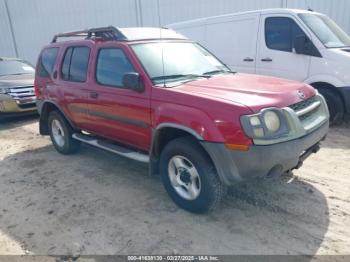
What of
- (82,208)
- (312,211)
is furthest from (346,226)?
(82,208)

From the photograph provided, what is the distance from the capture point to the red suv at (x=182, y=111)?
295 centimetres

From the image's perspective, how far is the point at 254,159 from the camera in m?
2.89

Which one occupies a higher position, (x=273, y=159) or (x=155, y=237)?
(x=273, y=159)

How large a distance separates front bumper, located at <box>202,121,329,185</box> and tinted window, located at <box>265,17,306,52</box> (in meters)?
3.78

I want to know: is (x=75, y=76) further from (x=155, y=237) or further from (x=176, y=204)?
(x=155, y=237)

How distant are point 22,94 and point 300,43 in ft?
21.6

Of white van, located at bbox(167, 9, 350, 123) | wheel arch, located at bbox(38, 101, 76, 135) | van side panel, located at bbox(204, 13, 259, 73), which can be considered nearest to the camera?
wheel arch, located at bbox(38, 101, 76, 135)

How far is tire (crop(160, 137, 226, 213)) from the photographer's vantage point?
3.21 meters

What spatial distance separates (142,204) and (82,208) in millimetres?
700

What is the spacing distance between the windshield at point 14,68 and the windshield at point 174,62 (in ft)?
22.4

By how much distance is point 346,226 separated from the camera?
10.3 feet

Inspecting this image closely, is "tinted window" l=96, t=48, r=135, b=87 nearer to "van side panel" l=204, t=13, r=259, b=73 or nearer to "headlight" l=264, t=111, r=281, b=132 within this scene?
"headlight" l=264, t=111, r=281, b=132

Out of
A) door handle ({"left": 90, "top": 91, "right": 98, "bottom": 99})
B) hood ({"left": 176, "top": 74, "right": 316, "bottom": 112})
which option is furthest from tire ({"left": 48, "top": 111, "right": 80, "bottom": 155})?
hood ({"left": 176, "top": 74, "right": 316, "bottom": 112})

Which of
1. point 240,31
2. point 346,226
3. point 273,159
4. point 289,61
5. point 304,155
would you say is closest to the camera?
point 273,159
